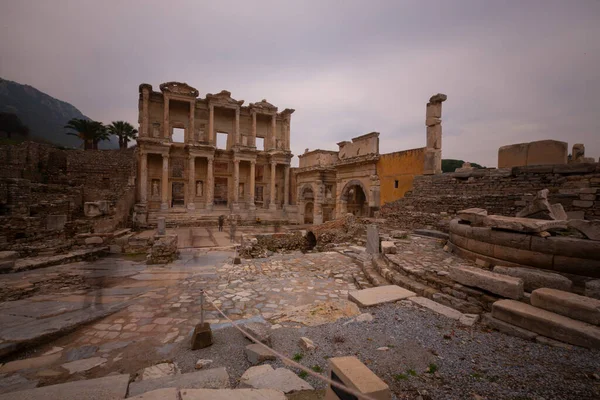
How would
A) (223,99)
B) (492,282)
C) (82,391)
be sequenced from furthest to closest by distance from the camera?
(223,99) → (492,282) → (82,391)

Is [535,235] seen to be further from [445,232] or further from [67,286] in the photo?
[67,286]

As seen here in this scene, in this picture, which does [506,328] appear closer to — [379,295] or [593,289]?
[593,289]

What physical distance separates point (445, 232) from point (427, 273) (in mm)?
6045

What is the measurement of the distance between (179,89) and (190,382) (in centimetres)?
2553

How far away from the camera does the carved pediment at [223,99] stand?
24016mm

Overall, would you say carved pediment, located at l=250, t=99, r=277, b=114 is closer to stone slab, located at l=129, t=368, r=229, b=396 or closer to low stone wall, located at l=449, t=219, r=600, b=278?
low stone wall, located at l=449, t=219, r=600, b=278

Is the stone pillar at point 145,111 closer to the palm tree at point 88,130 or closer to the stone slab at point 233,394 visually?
the palm tree at point 88,130

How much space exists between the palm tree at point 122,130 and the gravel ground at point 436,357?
4039 centimetres

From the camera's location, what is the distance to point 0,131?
117 feet

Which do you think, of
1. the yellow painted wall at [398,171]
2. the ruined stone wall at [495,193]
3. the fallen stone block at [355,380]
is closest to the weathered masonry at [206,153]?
the yellow painted wall at [398,171]

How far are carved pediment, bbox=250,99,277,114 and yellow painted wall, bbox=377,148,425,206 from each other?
53.5 ft

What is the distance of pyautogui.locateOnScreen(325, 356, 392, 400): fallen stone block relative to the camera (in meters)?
1.71

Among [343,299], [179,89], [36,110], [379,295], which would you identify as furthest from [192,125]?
[36,110]

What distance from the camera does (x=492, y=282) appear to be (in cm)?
368
